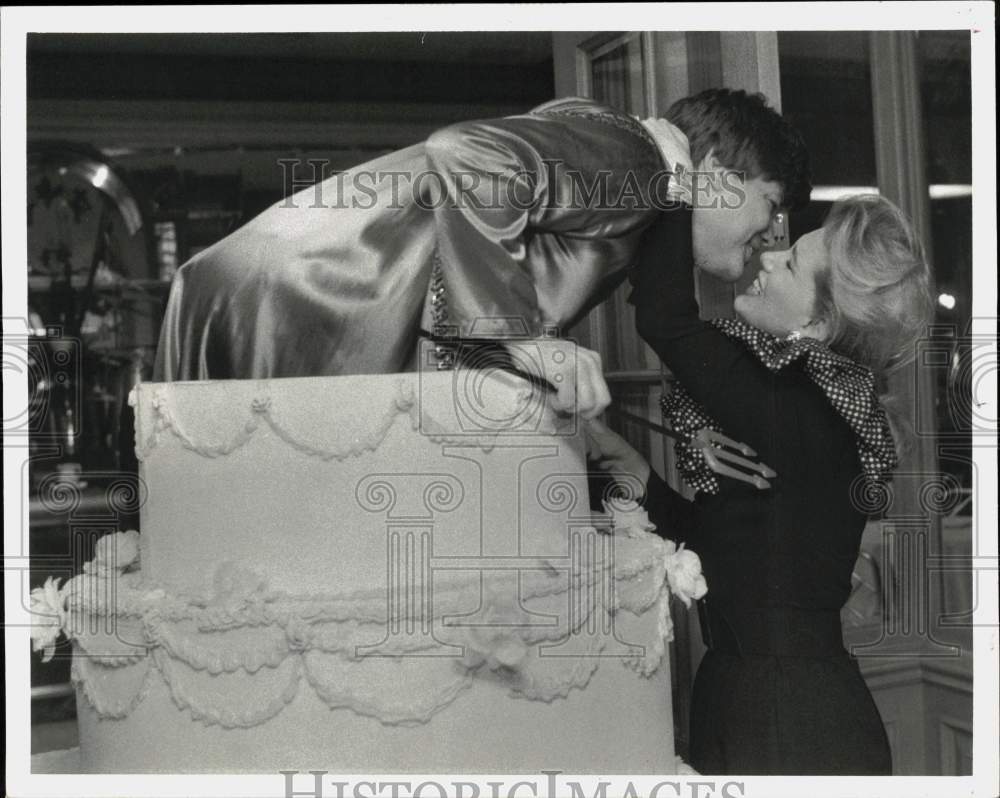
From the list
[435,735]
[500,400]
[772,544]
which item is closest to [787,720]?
A: [772,544]

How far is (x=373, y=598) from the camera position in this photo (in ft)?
3.97

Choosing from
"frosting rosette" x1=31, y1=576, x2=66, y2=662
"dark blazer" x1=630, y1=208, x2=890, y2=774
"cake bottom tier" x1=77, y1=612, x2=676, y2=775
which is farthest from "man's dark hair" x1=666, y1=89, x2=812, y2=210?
"frosting rosette" x1=31, y1=576, x2=66, y2=662

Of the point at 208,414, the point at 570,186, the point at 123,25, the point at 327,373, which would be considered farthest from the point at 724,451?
the point at 123,25

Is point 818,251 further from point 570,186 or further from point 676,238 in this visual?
point 570,186

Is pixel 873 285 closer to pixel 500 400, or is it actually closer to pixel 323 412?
pixel 500 400

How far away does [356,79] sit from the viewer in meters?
1.34

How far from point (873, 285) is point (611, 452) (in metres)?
0.41

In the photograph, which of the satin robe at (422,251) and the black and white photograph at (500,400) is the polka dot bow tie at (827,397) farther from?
the satin robe at (422,251)

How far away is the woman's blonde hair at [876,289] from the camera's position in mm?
1294

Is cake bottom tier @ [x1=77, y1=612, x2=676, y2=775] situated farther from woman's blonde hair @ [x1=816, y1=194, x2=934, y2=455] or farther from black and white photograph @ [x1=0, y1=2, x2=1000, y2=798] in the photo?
woman's blonde hair @ [x1=816, y1=194, x2=934, y2=455]

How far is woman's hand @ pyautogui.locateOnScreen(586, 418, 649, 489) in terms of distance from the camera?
133 centimetres

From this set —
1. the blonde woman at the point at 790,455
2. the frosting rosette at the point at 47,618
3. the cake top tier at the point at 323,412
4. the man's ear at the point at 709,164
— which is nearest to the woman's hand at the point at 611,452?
the blonde woman at the point at 790,455

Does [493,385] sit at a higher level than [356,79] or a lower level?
lower

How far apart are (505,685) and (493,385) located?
38 cm
